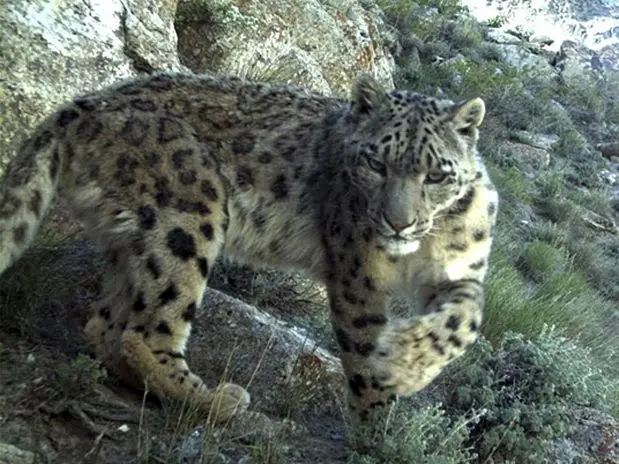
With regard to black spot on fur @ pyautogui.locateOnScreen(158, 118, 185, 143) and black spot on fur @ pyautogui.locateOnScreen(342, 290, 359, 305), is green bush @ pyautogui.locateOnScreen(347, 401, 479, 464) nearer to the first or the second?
black spot on fur @ pyautogui.locateOnScreen(342, 290, 359, 305)

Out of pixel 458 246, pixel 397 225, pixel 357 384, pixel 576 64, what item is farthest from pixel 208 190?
pixel 576 64

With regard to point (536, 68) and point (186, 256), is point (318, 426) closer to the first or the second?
point (186, 256)

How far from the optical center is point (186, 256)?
4582 millimetres

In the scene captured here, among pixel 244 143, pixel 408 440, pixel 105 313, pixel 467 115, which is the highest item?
pixel 467 115

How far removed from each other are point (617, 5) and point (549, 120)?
2138cm

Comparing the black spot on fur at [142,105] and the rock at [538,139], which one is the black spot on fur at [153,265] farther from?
the rock at [538,139]

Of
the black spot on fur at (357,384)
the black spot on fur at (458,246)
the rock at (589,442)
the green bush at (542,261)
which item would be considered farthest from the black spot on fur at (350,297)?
the green bush at (542,261)

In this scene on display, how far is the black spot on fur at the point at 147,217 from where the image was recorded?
180 inches

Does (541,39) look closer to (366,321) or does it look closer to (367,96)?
(367,96)

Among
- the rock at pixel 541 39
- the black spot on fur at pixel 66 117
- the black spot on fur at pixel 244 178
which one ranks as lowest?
the rock at pixel 541 39

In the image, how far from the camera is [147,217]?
458 centimetres

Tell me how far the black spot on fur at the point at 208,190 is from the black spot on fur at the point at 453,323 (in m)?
1.37

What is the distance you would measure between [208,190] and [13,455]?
1761mm

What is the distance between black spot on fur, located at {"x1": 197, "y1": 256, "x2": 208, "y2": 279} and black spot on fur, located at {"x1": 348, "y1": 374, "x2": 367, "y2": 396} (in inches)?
36.8
